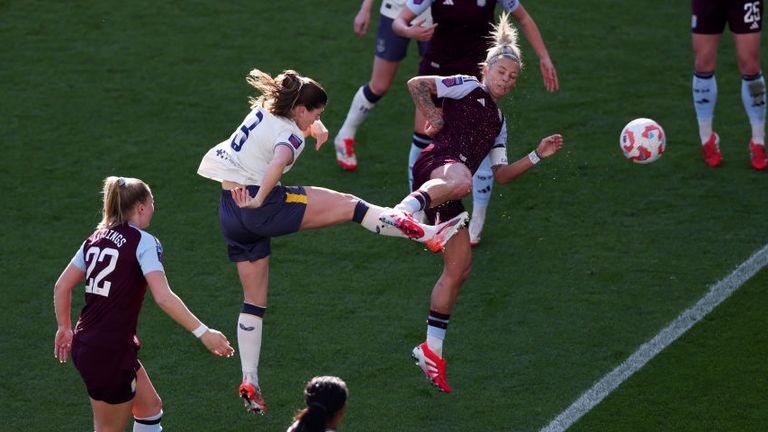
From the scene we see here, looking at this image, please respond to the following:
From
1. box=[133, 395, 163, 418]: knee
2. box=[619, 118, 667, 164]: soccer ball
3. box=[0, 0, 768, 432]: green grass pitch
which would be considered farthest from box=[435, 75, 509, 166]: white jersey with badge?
box=[133, 395, 163, 418]: knee

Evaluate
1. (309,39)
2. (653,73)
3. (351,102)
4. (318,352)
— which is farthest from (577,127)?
(318,352)

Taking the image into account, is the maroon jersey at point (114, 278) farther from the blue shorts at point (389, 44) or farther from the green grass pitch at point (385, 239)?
the blue shorts at point (389, 44)

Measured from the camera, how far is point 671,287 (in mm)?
9328

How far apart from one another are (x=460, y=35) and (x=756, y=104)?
3008 mm

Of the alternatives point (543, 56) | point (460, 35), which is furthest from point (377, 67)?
point (543, 56)

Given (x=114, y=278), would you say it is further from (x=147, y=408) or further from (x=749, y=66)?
(x=749, y=66)

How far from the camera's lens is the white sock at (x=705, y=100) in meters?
10.8

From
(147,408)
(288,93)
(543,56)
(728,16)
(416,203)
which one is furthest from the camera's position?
(728,16)

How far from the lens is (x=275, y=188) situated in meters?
7.38

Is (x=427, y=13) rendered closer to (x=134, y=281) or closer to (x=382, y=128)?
(x=382, y=128)

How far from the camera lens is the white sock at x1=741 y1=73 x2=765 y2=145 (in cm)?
1075

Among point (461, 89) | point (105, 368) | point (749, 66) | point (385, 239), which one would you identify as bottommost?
point (385, 239)

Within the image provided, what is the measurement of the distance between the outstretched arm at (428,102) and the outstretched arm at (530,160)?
51 centimetres

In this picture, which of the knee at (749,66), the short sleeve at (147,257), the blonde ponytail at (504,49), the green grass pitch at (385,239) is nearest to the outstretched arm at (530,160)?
the blonde ponytail at (504,49)
